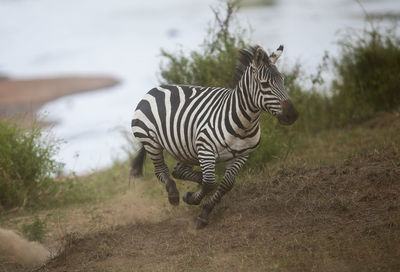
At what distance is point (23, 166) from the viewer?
7.74 meters

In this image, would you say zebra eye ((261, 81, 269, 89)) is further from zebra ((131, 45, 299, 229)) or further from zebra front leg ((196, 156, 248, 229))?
zebra front leg ((196, 156, 248, 229))

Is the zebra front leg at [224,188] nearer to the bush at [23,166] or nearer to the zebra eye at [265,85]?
the zebra eye at [265,85]

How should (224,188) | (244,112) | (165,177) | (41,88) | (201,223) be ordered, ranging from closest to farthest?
1. (244,112)
2. (224,188)
3. (201,223)
4. (165,177)
5. (41,88)

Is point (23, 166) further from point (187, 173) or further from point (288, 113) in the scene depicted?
point (288, 113)

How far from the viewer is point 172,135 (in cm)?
541

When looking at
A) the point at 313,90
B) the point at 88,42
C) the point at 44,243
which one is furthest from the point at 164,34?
the point at 44,243

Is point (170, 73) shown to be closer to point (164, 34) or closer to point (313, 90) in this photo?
point (313, 90)

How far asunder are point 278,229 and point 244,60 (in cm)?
174

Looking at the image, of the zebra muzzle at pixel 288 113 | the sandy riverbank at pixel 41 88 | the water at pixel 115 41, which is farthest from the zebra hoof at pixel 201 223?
the sandy riverbank at pixel 41 88

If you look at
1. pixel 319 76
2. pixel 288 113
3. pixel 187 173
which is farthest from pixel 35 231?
pixel 319 76

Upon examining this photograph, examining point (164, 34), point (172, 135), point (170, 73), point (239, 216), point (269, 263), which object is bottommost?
point (269, 263)

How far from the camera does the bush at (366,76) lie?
940 cm

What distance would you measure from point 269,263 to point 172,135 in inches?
69.2

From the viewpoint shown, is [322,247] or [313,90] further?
[313,90]
